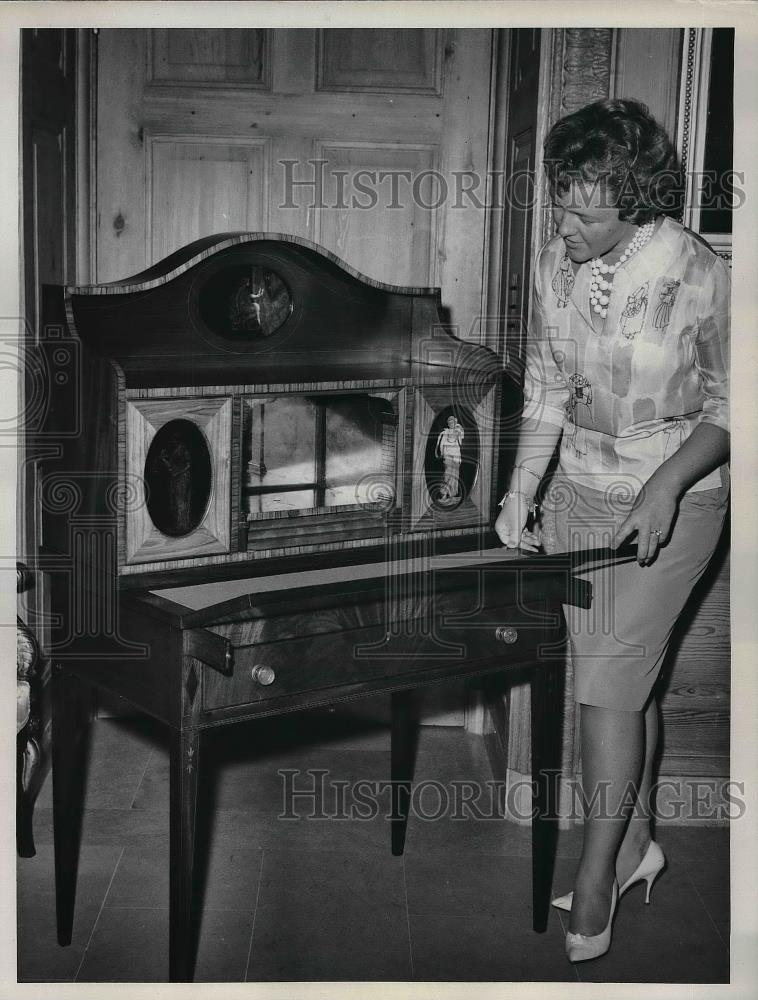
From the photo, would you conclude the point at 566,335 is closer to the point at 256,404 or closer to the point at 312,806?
the point at 256,404

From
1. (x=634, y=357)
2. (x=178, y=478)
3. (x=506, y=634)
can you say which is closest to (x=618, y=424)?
(x=634, y=357)

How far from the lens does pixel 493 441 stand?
2666mm

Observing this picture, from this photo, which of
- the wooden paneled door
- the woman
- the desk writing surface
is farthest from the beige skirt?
the wooden paneled door

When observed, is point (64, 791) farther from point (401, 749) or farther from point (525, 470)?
point (525, 470)

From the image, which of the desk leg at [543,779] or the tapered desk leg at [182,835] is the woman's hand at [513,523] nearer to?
the desk leg at [543,779]

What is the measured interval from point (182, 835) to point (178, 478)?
65 centimetres

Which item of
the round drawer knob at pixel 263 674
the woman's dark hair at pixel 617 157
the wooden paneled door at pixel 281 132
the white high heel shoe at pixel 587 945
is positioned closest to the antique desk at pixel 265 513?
the round drawer knob at pixel 263 674

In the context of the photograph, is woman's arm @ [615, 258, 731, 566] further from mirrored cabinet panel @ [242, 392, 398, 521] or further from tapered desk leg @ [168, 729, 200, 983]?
tapered desk leg @ [168, 729, 200, 983]

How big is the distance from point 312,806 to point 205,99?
1.89 metres

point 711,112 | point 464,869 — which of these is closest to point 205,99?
point 711,112

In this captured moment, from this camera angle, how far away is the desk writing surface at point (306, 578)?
224 centimetres

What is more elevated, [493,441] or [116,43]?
[116,43]

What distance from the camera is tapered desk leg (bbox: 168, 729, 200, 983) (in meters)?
2.19

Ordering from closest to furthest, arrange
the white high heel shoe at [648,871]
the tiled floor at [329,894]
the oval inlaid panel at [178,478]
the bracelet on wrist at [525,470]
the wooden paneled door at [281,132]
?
1. the oval inlaid panel at [178,478]
2. the tiled floor at [329,894]
3. the bracelet on wrist at [525,470]
4. the white high heel shoe at [648,871]
5. the wooden paneled door at [281,132]
